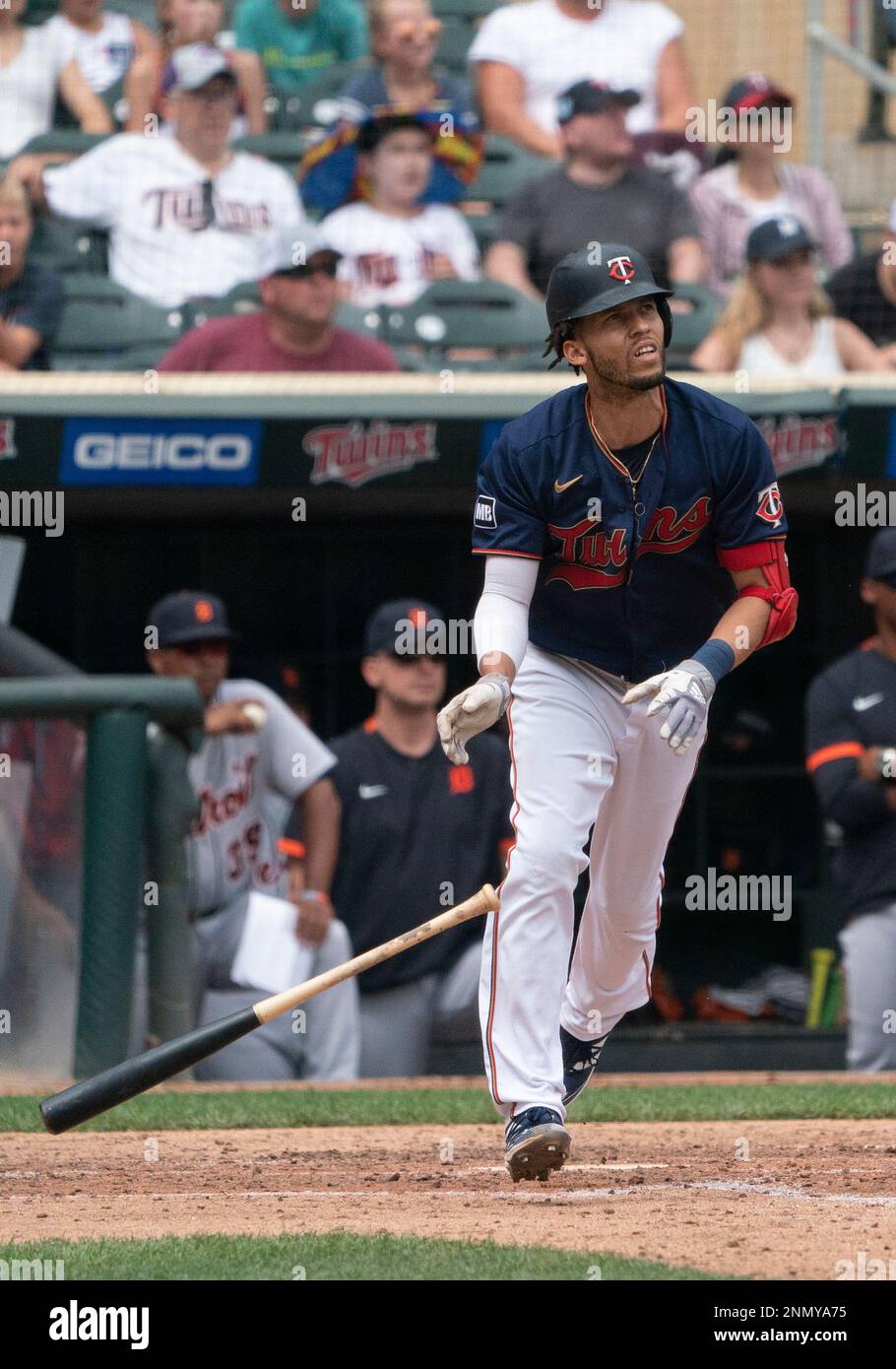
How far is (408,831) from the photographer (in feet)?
22.1

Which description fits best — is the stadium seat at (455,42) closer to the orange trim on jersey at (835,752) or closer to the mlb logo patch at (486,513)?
the orange trim on jersey at (835,752)

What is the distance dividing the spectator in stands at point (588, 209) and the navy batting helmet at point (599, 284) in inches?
151

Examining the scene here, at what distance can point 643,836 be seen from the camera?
3969mm

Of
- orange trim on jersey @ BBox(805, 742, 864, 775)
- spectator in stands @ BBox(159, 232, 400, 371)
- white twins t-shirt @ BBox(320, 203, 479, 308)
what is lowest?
orange trim on jersey @ BBox(805, 742, 864, 775)

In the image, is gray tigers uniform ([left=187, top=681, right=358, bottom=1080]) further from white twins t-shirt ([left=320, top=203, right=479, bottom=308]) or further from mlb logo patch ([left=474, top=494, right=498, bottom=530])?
mlb logo patch ([left=474, top=494, right=498, bottom=530])

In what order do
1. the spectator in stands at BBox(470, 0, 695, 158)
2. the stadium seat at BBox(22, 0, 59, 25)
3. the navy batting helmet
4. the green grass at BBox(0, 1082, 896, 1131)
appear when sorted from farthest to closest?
the stadium seat at BBox(22, 0, 59, 25) → the spectator in stands at BBox(470, 0, 695, 158) → the green grass at BBox(0, 1082, 896, 1131) → the navy batting helmet

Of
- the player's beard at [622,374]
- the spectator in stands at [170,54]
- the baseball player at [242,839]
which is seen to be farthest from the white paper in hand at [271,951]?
the spectator in stands at [170,54]

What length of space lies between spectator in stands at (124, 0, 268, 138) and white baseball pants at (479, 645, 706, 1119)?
15.6ft

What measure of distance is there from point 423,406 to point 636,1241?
408cm

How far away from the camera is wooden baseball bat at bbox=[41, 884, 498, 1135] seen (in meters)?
3.65

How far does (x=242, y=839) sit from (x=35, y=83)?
11.3 ft

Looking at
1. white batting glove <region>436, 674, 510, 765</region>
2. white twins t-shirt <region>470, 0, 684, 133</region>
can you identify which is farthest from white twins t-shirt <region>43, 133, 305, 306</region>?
white batting glove <region>436, 674, 510, 765</region>

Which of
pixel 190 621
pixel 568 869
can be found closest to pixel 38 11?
pixel 190 621

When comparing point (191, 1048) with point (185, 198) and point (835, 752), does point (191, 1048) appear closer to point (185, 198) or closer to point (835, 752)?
point (835, 752)
